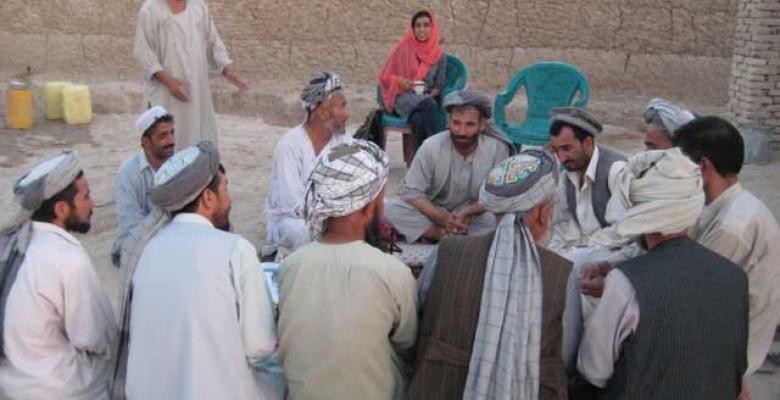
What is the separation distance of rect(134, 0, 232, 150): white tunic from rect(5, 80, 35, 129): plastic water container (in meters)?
3.30

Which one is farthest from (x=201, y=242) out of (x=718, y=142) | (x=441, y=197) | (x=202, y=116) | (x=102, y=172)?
(x=102, y=172)

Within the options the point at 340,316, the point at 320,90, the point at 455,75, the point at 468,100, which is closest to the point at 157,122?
the point at 320,90

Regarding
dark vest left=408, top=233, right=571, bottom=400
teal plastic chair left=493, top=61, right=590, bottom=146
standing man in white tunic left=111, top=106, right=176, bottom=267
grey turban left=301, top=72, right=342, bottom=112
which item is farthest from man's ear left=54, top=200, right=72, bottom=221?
teal plastic chair left=493, top=61, right=590, bottom=146

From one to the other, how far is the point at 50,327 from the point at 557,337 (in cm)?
157

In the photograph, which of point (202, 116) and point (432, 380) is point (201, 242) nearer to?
point (432, 380)

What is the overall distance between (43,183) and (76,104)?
6.93m

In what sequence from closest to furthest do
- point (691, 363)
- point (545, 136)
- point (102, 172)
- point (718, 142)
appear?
point (691, 363) < point (718, 142) < point (545, 136) < point (102, 172)

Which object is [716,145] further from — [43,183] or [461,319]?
[43,183]

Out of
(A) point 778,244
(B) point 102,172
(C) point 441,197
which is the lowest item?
(B) point 102,172

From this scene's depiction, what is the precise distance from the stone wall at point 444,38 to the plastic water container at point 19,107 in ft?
4.75

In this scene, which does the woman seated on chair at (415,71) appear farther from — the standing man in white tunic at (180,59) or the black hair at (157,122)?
the black hair at (157,122)

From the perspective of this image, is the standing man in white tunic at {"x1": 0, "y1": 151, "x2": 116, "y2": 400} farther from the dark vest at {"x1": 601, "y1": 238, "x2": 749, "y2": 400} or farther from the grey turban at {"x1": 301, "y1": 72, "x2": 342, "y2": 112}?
the grey turban at {"x1": 301, "y1": 72, "x2": 342, "y2": 112}

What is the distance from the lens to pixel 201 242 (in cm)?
286

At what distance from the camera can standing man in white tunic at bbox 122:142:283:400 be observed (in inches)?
111
